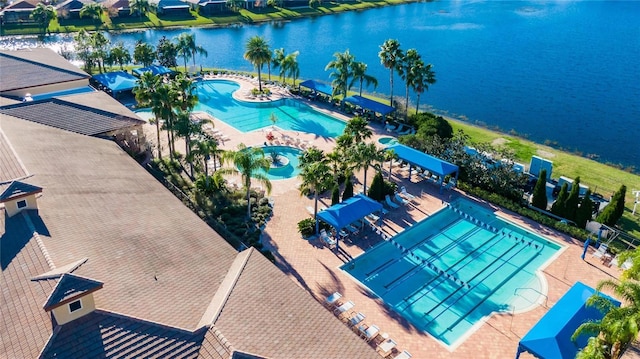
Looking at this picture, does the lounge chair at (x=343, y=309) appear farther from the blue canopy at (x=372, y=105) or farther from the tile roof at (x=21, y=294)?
the blue canopy at (x=372, y=105)

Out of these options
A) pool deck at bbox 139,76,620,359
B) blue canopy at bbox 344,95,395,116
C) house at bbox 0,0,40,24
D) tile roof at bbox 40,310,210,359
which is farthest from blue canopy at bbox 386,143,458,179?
house at bbox 0,0,40,24

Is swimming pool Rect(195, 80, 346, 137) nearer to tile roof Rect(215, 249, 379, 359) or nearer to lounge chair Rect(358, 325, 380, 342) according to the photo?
lounge chair Rect(358, 325, 380, 342)

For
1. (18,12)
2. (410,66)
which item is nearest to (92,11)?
(18,12)

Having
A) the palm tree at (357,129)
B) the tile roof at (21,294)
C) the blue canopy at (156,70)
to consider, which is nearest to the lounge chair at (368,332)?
the tile roof at (21,294)

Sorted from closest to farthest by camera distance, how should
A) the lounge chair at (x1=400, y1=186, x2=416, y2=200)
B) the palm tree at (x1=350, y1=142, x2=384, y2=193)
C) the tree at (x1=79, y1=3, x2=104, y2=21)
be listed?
the palm tree at (x1=350, y1=142, x2=384, y2=193)
the lounge chair at (x1=400, y1=186, x2=416, y2=200)
the tree at (x1=79, y1=3, x2=104, y2=21)

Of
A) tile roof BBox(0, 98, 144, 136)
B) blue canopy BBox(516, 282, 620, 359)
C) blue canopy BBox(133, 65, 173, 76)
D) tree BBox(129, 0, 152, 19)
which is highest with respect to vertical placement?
tree BBox(129, 0, 152, 19)

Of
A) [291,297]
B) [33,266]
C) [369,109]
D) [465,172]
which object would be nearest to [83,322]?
[33,266]
